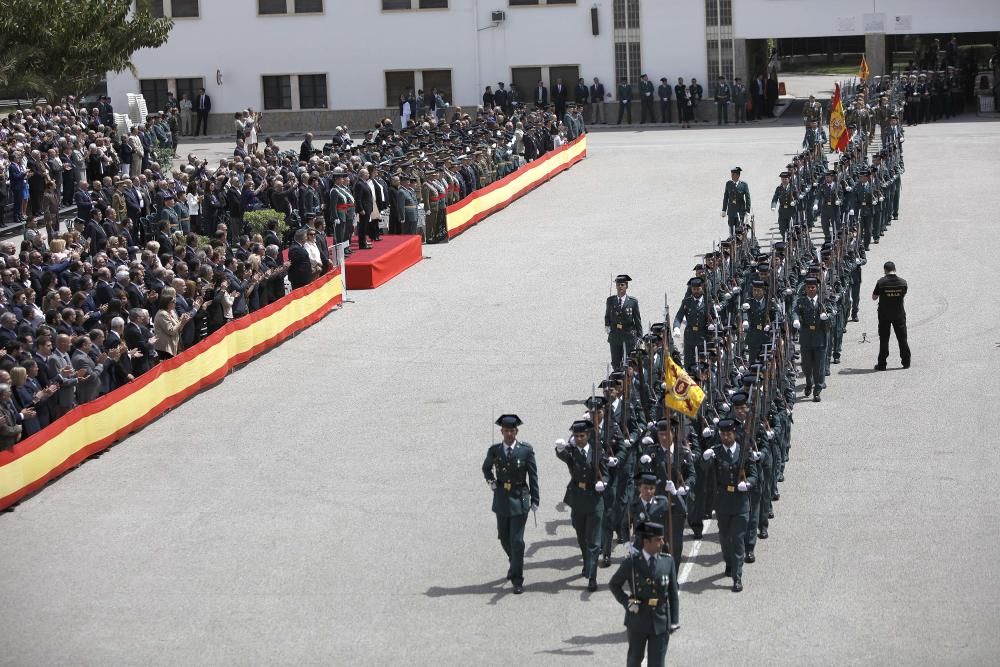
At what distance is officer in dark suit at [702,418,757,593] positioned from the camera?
12570mm

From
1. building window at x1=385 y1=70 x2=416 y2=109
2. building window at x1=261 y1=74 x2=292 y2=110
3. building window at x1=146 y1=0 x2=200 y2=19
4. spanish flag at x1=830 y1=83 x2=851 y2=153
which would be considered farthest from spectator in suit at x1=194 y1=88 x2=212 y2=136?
spanish flag at x1=830 y1=83 x2=851 y2=153

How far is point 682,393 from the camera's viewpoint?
1371 cm

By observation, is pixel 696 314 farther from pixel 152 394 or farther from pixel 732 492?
pixel 152 394

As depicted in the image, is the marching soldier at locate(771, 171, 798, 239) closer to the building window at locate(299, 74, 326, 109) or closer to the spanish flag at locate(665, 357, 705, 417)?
the spanish flag at locate(665, 357, 705, 417)

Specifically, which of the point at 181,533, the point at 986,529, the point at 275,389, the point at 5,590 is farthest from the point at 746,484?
the point at 275,389

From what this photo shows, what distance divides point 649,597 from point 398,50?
132ft

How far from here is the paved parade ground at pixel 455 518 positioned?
11672mm

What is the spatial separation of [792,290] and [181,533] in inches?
336

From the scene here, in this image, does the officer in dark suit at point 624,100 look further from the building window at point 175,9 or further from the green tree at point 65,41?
the green tree at point 65,41

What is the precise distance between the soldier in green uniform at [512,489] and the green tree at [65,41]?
24113 mm

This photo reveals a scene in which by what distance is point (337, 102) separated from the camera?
163ft

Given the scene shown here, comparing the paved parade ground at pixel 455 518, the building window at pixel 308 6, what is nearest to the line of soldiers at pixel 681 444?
the paved parade ground at pixel 455 518

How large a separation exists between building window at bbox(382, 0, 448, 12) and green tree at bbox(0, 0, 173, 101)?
10109 millimetres

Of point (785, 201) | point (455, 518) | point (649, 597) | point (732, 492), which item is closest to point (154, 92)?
point (785, 201)
